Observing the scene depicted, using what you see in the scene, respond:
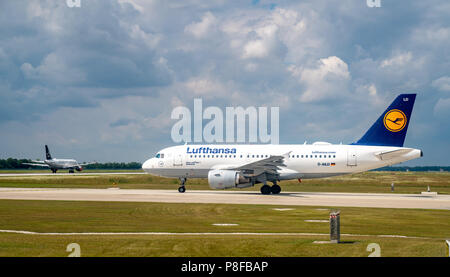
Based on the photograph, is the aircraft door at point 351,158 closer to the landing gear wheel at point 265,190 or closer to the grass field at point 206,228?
the landing gear wheel at point 265,190

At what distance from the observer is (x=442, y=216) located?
26.5 metres

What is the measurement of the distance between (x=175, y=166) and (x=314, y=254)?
33708mm

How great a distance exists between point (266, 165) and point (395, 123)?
11972 mm

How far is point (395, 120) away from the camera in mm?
43969

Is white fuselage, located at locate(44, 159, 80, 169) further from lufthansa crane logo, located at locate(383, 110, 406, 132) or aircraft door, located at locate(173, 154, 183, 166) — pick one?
lufthansa crane logo, located at locate(383, 110, 406, 132)

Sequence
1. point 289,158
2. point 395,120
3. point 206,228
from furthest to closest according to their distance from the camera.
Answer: point 289,158, point 395,120, point 206,228

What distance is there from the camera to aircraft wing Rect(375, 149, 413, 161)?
43.1 metres

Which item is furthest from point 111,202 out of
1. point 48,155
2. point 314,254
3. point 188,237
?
point 48,155

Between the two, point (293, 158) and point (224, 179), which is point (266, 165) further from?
point (224, 179)

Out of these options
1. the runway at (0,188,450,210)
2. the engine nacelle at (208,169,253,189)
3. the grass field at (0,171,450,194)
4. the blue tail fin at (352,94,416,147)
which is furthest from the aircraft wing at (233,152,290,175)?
the grass field at (0,171,450,194)

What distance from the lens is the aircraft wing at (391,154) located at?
4306 centimetres

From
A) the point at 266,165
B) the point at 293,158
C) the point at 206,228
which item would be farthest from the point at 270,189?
the point at 206,228

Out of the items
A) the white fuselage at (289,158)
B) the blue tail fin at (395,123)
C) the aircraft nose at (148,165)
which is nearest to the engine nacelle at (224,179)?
the white fuselage at (289,158)
